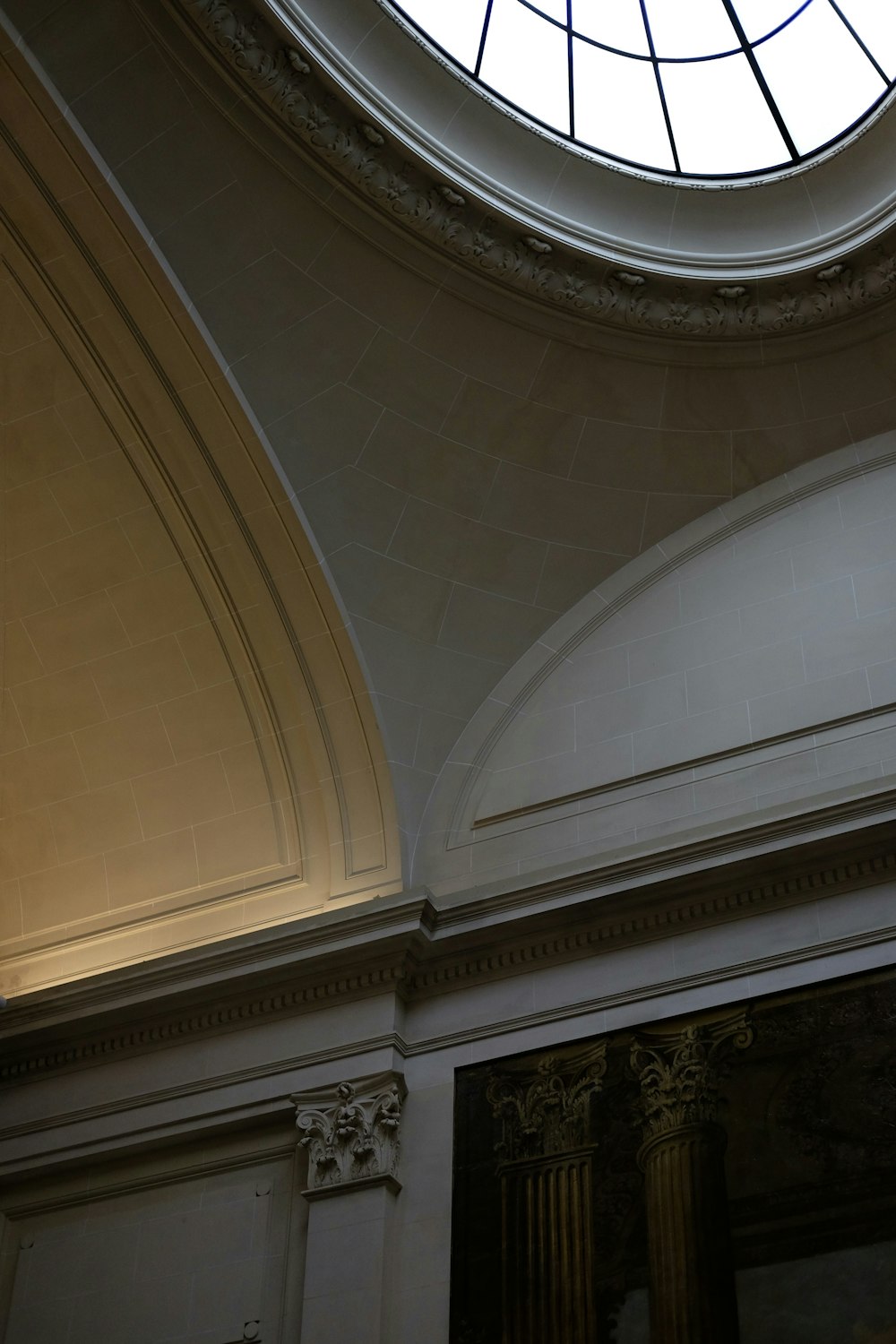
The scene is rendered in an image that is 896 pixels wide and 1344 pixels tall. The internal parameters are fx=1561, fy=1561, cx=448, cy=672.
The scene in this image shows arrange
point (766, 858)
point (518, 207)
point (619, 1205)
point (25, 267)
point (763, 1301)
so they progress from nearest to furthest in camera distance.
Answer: point (763, 1301) < point (619, 1205) < point (766, 858) < point (25, 267) < point (518, 207)

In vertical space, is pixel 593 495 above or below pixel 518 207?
below

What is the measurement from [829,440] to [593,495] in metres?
1.35

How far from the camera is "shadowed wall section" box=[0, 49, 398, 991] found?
8055 millimetres

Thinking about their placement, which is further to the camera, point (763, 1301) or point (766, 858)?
point (766, 858)

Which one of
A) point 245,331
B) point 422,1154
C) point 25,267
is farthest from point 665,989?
point 25,267

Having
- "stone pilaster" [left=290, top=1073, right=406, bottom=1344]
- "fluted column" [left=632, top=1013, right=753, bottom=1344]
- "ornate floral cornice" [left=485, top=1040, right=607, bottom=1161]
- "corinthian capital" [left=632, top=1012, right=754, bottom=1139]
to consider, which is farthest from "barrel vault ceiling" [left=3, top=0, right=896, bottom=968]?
"fluted column" [left=632, top=1013, right=753, bottom=1344]

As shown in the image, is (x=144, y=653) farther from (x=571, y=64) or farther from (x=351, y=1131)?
(x=571, y=64)

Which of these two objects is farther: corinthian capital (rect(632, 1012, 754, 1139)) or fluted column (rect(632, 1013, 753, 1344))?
corinthian capital (rect(632, 1012, 754, 1139))

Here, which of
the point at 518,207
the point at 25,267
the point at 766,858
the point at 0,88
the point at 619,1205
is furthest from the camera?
the point at 518,207

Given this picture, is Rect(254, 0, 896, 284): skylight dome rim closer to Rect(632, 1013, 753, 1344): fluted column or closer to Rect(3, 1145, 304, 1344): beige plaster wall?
Rect(632, 1013, 753, 1344): fluted column

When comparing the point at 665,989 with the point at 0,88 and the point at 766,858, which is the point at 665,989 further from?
the point at 0,88

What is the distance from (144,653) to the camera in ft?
28.5

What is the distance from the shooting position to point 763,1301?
19.1ft

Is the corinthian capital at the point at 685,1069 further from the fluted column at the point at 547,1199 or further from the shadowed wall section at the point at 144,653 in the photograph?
the shadowed wall section at the point at 144,653
